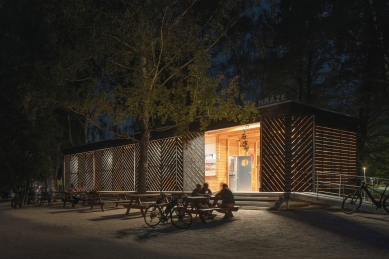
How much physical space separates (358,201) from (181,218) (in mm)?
5103

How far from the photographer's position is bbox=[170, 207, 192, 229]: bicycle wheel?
38.6 ft

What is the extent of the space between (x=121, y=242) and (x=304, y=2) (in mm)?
18555

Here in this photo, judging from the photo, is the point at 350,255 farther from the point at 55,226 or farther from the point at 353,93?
the point at 353,93

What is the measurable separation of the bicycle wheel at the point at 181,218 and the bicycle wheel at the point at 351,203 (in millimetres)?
4590

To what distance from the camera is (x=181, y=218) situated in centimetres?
1201

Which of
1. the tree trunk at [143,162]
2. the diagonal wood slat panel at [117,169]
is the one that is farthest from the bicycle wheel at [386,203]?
the diagonal wood slat panel at [117,169]

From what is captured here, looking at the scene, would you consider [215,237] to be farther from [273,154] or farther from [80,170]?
[80,170]

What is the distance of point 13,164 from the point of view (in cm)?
2083

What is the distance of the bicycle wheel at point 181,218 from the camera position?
11.8 metres

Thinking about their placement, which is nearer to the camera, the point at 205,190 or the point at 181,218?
the point at 181,218

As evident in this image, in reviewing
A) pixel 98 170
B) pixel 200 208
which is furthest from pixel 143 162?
pixel 98 170

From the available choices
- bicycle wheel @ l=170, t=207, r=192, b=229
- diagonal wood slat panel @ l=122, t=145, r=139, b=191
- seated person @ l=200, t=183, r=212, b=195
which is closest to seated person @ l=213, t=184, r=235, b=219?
seated person @ l=200, t=183, r=212, b=195

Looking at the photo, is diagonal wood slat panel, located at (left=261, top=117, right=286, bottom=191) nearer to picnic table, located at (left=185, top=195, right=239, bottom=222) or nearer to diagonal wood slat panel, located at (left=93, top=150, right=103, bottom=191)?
picnic table, located at (left=185, top=195, right=239, bottom=222)

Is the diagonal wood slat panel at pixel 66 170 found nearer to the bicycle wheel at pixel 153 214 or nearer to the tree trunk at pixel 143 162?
the tree trunk at pixel 143 162
